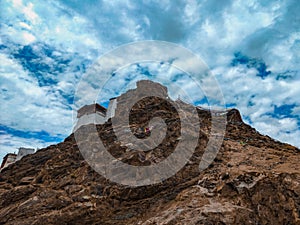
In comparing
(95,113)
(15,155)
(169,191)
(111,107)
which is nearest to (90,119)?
(95,113)

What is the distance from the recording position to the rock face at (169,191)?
12.4 m

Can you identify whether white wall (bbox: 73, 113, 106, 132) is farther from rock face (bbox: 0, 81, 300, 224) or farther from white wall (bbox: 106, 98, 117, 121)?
rock face (bbox: 0, 81, 300, 224)

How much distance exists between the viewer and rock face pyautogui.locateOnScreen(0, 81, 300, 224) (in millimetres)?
12375

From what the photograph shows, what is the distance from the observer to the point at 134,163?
18359 millimetres

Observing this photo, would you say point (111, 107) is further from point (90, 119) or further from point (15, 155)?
point (15, 155)

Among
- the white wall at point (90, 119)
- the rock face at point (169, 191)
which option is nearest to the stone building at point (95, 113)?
the white wall at point (90, 119)

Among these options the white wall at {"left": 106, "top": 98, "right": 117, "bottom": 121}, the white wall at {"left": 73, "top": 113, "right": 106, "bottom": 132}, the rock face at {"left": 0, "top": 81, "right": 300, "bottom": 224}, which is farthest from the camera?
the white wall at {"left": 106, "top": 98, "right": 117, "bottom": 121}

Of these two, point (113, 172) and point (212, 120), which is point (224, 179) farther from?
point (212, 120)

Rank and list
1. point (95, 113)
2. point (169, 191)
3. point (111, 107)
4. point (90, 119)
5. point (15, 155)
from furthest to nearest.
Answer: point (15, 155) < point (111, 107) < point (95, 113) < point (90, 119) < point (169, 191)

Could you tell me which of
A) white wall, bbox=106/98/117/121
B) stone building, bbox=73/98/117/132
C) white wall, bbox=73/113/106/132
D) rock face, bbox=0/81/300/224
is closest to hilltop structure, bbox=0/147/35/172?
stone building, bbox=73/98/117/132

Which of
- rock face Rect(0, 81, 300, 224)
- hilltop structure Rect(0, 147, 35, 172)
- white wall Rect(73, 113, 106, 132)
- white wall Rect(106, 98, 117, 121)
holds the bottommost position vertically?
rock face Rect(0, 81, 300, 224)

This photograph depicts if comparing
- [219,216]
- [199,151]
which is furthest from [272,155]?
[219,216]

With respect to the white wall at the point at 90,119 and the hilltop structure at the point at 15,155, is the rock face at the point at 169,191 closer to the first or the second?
the white wall at the point at 90,119

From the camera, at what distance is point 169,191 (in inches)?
631
